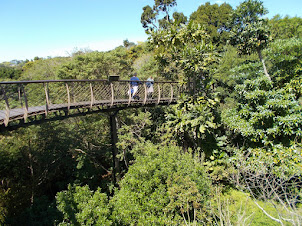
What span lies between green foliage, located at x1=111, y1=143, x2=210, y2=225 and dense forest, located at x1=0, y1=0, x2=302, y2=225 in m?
0.03

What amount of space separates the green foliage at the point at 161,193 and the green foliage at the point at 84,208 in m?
0.47

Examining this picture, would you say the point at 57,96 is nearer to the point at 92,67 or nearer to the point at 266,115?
the point at 92,67

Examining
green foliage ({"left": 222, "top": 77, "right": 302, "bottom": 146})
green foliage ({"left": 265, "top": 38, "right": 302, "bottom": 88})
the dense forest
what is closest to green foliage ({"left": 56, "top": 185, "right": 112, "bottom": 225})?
the dense forest

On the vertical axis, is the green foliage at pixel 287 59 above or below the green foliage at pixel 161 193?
above

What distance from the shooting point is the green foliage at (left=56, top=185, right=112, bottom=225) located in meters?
5.50

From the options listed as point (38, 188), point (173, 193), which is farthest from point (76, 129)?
point (173, 193)

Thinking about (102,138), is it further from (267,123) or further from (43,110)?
(267,123)

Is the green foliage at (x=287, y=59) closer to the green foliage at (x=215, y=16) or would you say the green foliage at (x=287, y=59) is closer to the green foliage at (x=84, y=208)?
the green foliage at (x=84, y=208)

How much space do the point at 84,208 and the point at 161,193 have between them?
2374mm

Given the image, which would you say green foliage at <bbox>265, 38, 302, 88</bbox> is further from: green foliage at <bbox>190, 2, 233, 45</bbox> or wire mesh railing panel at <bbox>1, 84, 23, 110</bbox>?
green foliage at <bbox>190, 2, 233, 45</bbox>

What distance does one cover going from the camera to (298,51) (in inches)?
318

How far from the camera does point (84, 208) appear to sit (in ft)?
18.8

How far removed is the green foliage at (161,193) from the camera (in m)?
5.49

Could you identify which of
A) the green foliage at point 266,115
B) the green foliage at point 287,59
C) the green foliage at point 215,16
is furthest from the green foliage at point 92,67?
the green foliage at point 215,16
